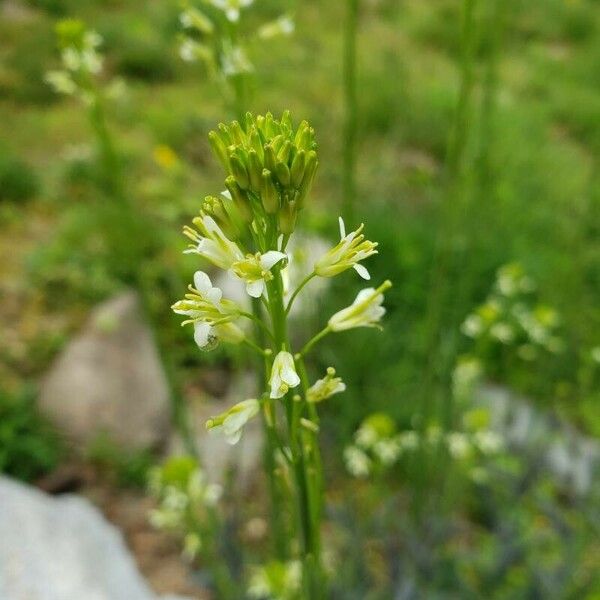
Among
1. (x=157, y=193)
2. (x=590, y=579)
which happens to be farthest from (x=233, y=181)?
(x=157, y=193)

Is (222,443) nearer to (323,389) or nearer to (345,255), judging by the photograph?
(323,389)

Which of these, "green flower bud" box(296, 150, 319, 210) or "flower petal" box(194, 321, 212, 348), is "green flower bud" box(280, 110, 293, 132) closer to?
"green flower bud" box(296, 150, 319, 210)

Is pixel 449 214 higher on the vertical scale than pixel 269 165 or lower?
Result: lower

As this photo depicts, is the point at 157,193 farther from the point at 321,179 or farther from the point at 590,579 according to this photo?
the point at 590,579

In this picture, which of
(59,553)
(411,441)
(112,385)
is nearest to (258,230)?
(59,553)

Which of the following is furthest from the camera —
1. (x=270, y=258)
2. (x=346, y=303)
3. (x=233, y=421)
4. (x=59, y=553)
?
(x=346, y=303)

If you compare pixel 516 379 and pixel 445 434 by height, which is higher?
pixel 445 434

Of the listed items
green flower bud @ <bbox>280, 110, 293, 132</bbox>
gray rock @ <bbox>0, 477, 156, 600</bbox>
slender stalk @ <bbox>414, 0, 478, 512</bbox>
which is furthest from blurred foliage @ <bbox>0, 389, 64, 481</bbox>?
green flower bud @ <bbox>280, 110, 293, 132</bbox>

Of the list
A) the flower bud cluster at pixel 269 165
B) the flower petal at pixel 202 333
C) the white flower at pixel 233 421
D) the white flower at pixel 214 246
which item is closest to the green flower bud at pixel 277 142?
the flower bud cluster at pixel 269 165
